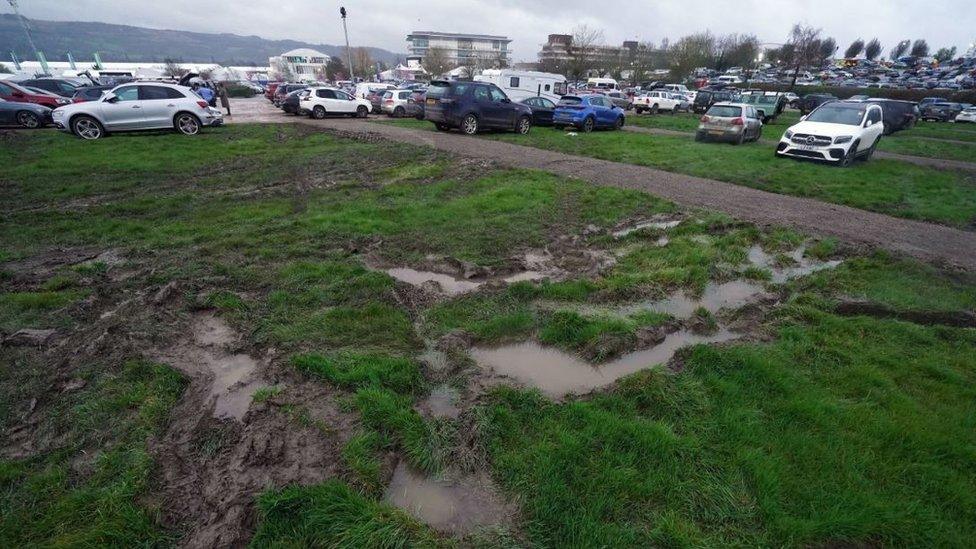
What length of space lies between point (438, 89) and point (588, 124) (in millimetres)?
6745

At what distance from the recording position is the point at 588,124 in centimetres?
1867

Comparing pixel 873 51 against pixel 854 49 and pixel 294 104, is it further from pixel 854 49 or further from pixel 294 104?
pixel 294 104

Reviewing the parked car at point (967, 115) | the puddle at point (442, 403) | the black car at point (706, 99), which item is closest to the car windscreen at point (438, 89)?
the puddle at point (442, 403)

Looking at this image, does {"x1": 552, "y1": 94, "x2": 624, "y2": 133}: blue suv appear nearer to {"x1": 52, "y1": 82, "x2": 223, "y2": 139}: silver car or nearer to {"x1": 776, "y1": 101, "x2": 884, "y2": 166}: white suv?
{"x1": 776, "y1": 101, "x2": 884, "y2": 166}: white suv

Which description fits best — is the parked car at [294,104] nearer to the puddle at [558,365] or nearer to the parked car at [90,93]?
the parked car at [90,93]

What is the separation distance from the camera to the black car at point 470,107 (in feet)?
52.0

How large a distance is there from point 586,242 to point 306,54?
109 meters

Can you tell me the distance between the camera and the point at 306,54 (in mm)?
94562

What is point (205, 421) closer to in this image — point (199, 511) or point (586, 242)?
point (199, 511)

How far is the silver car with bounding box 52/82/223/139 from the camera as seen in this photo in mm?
12820

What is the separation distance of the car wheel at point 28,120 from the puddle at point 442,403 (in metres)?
20.8

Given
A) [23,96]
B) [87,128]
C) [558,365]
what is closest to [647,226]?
[558,365]

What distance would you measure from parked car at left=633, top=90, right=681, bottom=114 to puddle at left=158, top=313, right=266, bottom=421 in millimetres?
32400

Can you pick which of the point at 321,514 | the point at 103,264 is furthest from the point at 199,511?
the point at 103,264
